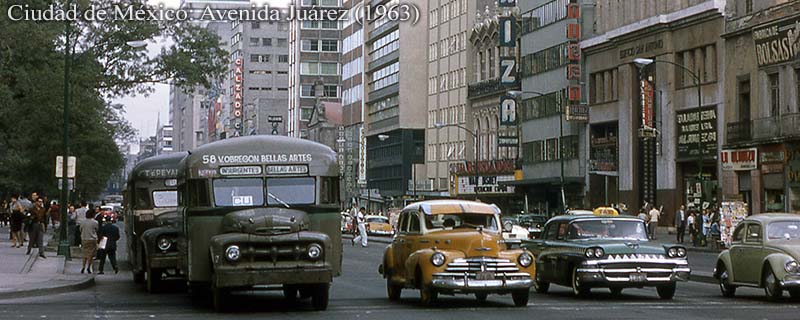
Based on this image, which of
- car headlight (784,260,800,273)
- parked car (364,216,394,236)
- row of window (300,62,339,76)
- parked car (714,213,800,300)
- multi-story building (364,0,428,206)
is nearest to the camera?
car headlight (784,260,800,273)

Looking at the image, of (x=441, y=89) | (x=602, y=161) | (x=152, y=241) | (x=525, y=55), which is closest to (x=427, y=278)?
(x=152, y=241)

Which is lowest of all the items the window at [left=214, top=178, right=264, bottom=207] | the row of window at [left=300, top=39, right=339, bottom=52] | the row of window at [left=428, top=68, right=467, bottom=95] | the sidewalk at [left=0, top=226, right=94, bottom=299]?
the sidewalk at [left=0, top=226, right=94, bottom=299]

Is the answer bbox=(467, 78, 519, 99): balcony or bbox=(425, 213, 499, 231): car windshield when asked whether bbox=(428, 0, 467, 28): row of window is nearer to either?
bbox=(467, 78, 519, 99): balcony

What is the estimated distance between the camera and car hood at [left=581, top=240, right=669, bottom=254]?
2531 cm

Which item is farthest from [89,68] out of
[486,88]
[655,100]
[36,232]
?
[486,88]

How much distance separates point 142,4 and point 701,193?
29.3m

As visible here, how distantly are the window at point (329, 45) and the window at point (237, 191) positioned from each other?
16587 cm

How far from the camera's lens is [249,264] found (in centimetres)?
2222

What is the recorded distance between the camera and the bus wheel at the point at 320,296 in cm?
2316

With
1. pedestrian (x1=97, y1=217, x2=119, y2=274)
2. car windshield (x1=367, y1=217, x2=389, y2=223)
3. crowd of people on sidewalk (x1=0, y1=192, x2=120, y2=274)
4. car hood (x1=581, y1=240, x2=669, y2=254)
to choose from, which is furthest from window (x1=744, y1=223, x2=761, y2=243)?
car windshield (x1=367, y1=217, x2=389, y2=223)

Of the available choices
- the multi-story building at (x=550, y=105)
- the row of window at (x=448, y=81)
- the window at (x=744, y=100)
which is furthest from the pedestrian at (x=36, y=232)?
the row of window at (x=448, y=81)

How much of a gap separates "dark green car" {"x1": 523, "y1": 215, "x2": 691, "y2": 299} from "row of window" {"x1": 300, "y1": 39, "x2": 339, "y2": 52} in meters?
162

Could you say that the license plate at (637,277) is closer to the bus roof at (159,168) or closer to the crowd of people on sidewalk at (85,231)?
the bus roof at (159,168)

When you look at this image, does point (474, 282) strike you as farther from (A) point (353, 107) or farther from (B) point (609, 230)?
(A) point (353, 107)
